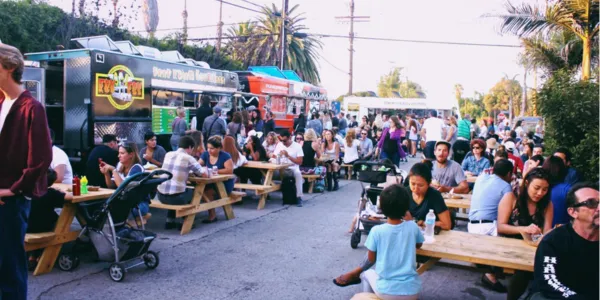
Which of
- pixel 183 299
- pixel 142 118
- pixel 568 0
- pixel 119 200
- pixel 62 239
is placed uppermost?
pixel 568 0

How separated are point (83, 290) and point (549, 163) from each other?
4.88 meters

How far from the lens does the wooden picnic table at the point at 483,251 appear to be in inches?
149

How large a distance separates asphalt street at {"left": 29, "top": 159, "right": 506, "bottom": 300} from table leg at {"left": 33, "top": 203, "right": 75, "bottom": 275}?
103 millimetres

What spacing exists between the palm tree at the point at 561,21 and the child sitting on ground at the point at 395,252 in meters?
7.65

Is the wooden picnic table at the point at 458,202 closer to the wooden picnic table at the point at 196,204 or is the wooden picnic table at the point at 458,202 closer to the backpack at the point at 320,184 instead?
the wooden picnic table at the point at 196,204

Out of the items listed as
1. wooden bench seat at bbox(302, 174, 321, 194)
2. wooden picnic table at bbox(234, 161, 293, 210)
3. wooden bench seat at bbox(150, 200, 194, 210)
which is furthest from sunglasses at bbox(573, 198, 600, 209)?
wooden bench seat at bbox(302, 174, 321, 194)

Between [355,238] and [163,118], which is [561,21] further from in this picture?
[163,118]

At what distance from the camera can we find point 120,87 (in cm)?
1174

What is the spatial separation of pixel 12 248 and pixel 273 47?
34.6m

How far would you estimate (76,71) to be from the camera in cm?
1094

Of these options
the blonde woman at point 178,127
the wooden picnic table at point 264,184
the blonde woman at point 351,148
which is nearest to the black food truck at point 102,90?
the blonde woman at point 178,127

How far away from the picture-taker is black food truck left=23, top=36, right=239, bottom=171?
35.7 ft

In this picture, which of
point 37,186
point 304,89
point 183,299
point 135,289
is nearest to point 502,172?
point 183,299

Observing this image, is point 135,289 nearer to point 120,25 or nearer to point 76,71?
point 76,71
